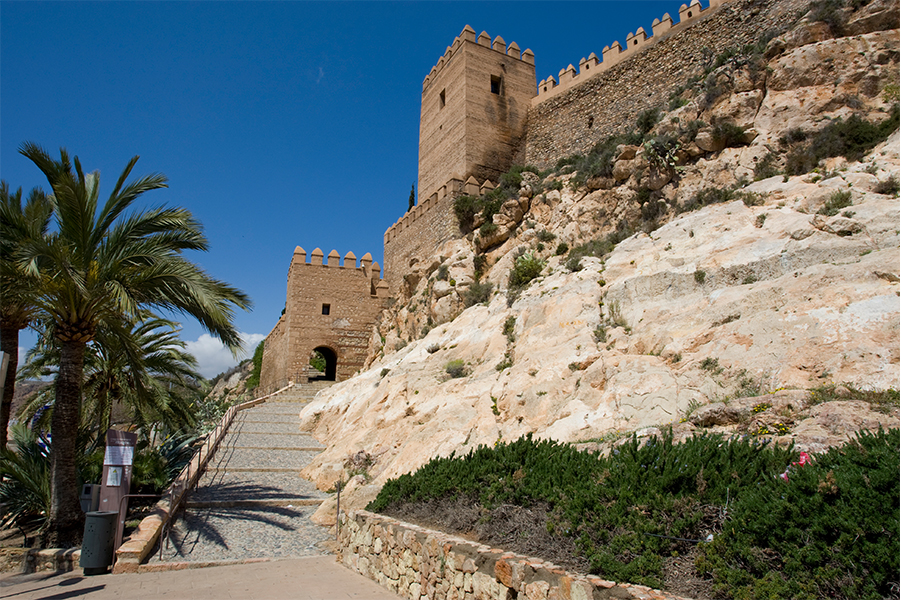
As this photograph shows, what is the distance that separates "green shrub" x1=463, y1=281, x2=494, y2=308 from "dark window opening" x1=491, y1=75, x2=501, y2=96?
336 inches

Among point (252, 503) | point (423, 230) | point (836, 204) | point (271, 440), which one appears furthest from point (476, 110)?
point (252, 503)

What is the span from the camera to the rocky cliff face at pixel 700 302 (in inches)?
265

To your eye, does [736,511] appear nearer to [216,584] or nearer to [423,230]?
[216,584]

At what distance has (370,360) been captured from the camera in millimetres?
23078

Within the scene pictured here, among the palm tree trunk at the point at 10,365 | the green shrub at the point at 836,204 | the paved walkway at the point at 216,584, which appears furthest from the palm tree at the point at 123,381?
the green shrub at the point at 836,204

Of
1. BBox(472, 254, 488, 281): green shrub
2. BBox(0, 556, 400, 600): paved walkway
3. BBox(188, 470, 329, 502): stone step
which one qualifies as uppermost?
BBox(472, 254, 488, 281): green shrub

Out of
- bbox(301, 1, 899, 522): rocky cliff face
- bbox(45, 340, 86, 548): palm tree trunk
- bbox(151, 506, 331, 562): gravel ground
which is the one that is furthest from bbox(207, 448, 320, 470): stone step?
bbox(45, 340, 86, 548): palm tree trunk

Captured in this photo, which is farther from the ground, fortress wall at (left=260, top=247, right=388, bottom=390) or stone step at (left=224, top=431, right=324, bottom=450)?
fortress wall at (left=260, top=247, right=388, bottom=390)

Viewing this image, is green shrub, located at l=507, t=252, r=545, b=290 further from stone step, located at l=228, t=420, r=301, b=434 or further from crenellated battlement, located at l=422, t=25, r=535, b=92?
crenellated battlement, located at l=422, t=25, r=535, b=92

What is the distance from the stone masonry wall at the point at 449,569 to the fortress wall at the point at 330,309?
16.7 metres

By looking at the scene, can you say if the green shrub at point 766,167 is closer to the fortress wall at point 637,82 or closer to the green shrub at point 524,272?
the fortress wall at point 637,82

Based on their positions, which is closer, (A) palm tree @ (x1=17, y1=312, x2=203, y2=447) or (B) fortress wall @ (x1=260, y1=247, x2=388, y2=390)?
(A) palm tree @ (x1=17, y1=312, x2=203, y2=447)

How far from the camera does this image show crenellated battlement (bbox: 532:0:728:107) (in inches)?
654

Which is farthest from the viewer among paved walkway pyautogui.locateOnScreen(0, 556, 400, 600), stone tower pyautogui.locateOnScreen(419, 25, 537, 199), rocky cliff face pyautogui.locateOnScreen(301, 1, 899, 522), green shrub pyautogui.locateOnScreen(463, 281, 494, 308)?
stone tower pyautogui.locateOnScreen(419, 25, 537, 199)
